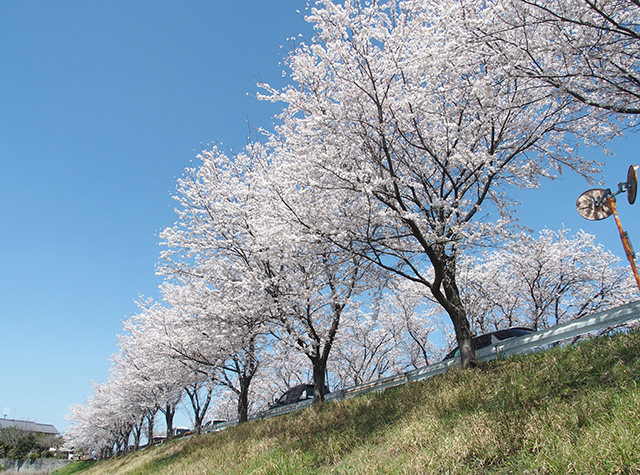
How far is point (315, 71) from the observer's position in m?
10.0

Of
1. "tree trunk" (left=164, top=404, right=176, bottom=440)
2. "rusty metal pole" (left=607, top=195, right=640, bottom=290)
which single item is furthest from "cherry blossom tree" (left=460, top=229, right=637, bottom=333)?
"tree trunk" (left=164, top=404, right=176, bottom=440)

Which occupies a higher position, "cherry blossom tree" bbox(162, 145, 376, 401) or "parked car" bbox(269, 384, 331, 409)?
"cherry blossom tree" bbox(162, 145, 376, 401)

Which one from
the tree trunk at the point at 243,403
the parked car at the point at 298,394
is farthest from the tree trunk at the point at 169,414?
the tree trunk at the point at 243,403

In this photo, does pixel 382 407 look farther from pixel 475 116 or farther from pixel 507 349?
pixel 475 116

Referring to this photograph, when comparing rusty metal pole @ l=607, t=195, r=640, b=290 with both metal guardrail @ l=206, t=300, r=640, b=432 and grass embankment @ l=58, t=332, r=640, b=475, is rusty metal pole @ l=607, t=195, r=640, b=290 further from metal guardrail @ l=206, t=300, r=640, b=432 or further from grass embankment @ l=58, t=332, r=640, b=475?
metal guardrail @ l=206, t=300, r=640, b=432

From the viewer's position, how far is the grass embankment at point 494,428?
3451 millimetres

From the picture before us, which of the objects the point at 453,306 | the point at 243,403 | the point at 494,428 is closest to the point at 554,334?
the point at 453,306

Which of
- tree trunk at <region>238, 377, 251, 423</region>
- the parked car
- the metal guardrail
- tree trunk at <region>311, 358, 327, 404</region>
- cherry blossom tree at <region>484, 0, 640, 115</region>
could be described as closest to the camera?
cherry blossom tree at <region>484, 0, 640, 115</region>

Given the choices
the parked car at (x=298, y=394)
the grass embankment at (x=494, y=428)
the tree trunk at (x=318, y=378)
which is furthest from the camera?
the parked car at (x=298, y=394)

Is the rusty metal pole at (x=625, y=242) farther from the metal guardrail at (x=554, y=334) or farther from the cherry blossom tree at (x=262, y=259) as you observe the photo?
the cherry blossom tree at (x=262, y=259)

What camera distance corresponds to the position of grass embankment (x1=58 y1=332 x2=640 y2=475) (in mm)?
3451

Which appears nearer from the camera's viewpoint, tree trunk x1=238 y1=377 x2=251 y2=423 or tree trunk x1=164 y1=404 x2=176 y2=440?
tree trunk x1=238 y1=377 x2=251 y2=423

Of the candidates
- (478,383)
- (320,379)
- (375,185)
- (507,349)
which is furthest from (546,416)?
(320,379)

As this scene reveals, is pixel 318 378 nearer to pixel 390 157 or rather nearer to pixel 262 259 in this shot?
pixel 262 259
